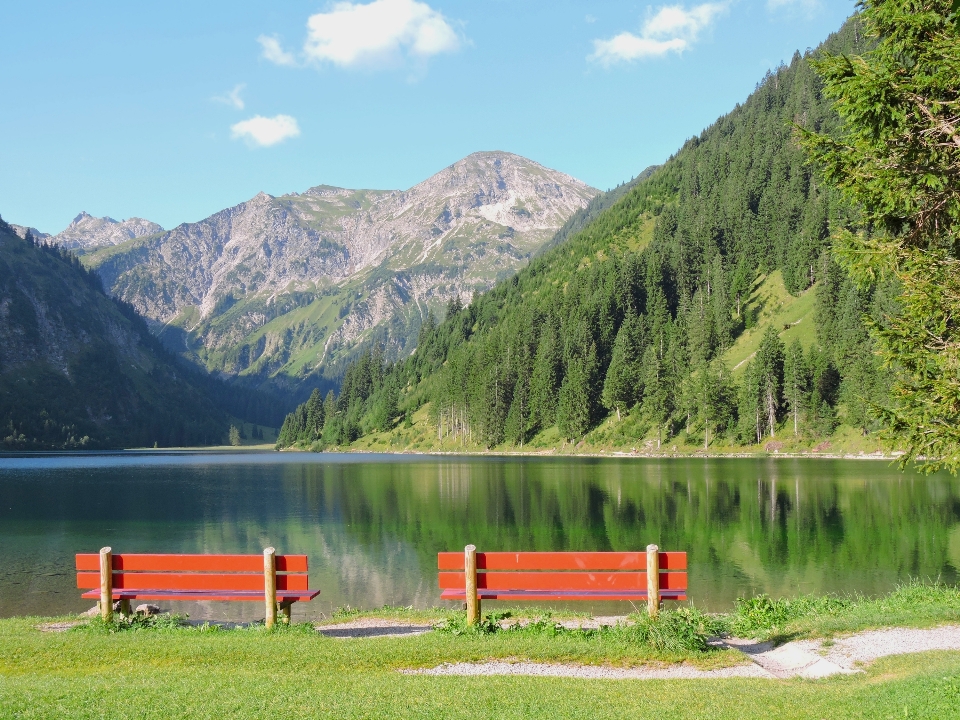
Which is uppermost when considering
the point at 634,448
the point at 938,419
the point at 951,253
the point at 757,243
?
the point at 757,243

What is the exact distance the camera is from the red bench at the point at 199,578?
67.8 ft

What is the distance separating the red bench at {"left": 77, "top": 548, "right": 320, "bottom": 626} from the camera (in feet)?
67.8

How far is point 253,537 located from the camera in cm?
5191

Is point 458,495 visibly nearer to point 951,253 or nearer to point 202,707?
point 951,253

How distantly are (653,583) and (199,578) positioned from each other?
12437mm

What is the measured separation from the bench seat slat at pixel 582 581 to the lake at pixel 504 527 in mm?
11551

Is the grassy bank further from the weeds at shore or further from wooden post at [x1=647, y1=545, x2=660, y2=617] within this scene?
wooden post at [x1=647, y1=545, x2=660, y2=617]

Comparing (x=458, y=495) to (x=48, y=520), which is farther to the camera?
(x=458, y=495)

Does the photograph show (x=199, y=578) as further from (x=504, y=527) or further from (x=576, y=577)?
(x=504, y=527)

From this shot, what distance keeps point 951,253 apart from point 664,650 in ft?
58.4

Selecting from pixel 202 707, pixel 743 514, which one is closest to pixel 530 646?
pixel 202 707

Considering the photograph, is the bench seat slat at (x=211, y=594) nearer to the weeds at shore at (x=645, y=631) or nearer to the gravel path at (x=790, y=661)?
the weeds at shore at (x=645, y=631)

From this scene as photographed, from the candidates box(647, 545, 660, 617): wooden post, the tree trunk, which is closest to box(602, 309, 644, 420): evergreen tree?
the tree trunk

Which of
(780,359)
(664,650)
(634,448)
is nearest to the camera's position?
(664,650)
